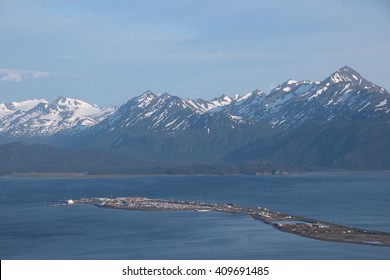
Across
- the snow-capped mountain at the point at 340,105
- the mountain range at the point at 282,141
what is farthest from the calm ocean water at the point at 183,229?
the snow-capped mountain at the point at 340,105

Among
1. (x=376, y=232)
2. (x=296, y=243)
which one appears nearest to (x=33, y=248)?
(x=296, y=243)

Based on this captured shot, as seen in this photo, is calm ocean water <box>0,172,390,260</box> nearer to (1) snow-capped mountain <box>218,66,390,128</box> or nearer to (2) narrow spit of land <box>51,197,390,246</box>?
(2) narrow spit of land <box>51,197,390,246</box>

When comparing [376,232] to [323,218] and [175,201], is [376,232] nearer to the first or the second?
[323,218]

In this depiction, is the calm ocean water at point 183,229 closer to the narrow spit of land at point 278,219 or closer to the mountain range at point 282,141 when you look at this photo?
the narrow spit of land at point 278,219

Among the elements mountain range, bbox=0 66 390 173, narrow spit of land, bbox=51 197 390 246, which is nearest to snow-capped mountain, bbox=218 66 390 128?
mountain range, bbox=0 66 390 173

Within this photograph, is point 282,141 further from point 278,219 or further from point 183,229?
point 183,229

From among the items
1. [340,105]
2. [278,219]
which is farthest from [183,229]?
[340,105]

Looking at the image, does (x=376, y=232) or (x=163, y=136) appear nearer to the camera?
(x=376, y=232)
